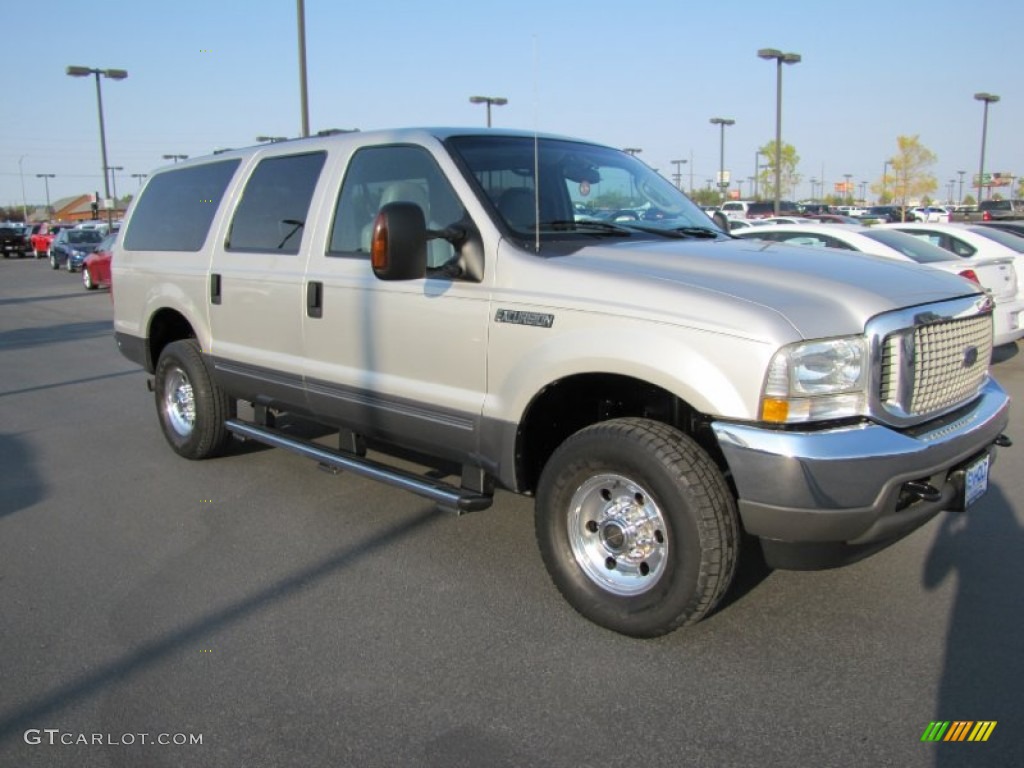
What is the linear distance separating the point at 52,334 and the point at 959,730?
14.1m

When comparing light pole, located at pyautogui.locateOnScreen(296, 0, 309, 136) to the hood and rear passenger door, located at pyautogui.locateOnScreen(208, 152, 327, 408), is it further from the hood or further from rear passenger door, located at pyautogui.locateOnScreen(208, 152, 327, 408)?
the hood

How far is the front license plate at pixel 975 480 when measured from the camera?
A: 3.37m

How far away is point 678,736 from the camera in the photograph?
283 cm

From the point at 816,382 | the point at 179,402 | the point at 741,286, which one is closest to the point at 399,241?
the point at 741,286

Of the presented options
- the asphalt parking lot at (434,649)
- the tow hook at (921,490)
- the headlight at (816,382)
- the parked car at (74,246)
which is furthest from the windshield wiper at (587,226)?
the parked car at (74,246)

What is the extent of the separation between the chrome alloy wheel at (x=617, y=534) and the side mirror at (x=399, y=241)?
1.19 metres

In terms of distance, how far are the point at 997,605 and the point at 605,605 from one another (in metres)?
1.70

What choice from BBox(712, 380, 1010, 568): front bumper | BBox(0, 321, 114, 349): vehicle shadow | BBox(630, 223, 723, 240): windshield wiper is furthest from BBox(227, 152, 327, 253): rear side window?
BBox(0, 321, 114, 349): vehicle shadow

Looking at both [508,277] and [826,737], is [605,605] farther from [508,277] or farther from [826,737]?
[508,277]

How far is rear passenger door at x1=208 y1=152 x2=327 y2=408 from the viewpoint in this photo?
4.86m

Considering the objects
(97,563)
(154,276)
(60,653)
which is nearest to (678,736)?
(60,653)

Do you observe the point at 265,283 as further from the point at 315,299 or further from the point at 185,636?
the point at 185,636

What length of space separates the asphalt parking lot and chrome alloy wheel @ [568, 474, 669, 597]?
0.80 feet

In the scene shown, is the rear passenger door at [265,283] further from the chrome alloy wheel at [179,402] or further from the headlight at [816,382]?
the headlight at [816,382]
